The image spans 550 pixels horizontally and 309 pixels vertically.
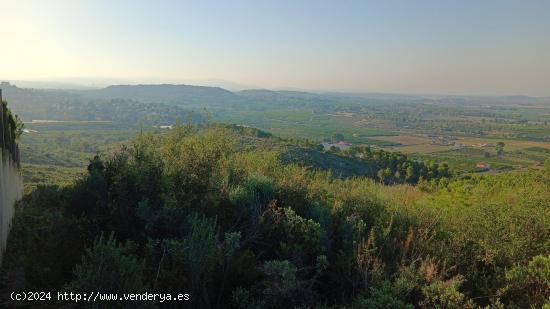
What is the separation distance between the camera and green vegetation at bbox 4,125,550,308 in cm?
412

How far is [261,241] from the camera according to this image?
566cm

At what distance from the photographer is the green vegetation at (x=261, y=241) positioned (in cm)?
412

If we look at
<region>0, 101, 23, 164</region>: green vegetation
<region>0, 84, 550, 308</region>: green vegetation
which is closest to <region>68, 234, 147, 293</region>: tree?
<region>0, 84, 550, 308</region>: green vegetation

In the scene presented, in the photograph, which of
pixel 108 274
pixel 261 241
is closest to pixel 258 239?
pixel 261 241

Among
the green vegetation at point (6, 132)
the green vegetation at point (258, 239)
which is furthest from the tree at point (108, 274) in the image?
the green vegetation at point (6, 132)

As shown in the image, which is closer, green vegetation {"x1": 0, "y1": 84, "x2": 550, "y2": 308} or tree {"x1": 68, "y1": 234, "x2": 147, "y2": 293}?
tree {"x1": 68, "y1": 234, "x2": 147, "y2": 293}

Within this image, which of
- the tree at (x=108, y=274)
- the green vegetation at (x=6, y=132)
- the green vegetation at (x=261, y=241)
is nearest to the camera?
the tree at (x=108, y=274)

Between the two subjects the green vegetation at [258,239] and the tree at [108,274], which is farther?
the green vegetation at [258,239]

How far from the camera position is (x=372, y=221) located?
21.5ft

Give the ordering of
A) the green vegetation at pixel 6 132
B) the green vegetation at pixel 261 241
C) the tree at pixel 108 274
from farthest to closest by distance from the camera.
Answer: the green vegetation at pixel 6 132, the green vegetation at pixel 261 241, the tree at pixel 108 274

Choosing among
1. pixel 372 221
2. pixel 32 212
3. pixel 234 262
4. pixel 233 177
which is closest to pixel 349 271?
pixel 234 262

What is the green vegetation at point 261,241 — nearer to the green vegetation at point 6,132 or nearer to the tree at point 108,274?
the tree at point 108,274

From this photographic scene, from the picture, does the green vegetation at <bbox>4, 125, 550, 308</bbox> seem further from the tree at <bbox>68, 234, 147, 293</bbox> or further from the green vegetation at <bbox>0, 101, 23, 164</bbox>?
the green vegetation at <bbox>0, 101, 23, 164</bbox>

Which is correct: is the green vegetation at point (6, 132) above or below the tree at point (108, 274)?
above
